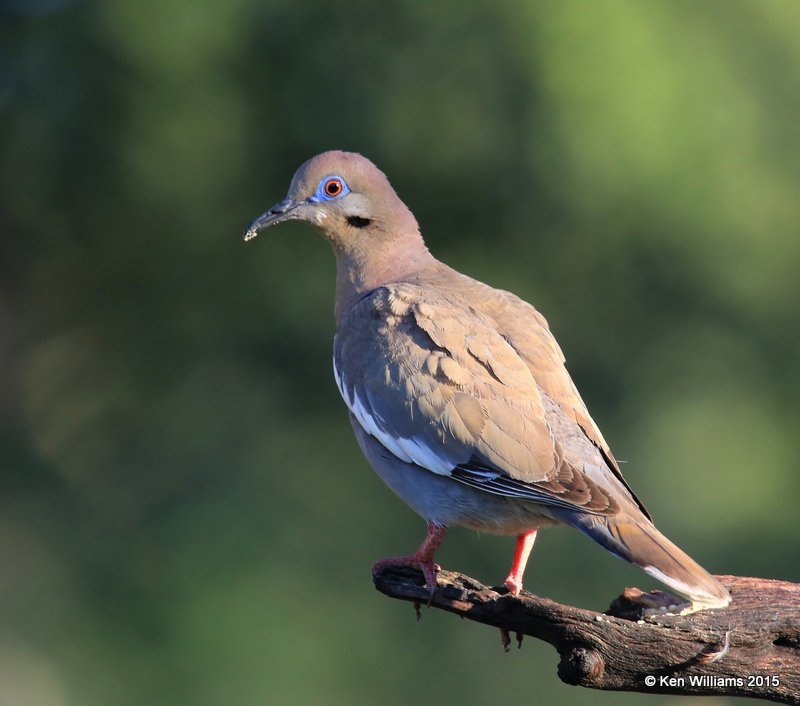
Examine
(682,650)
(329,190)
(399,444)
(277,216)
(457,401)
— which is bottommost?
(682,650)

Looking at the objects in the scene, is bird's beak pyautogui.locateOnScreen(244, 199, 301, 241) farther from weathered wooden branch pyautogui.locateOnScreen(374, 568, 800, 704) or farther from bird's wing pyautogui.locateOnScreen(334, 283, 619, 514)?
weathered wooden branch pyautogui.locateOnScreen(374, 568, 800, 704)

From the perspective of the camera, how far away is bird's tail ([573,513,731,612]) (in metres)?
3.61

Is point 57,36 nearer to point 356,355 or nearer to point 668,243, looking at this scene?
point 668,243

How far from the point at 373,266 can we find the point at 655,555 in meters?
1.93

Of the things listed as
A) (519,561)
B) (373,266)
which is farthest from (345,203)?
(519,561)

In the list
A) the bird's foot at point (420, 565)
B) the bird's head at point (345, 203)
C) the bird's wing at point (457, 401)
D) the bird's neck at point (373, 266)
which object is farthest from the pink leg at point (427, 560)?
the bird's head at point (345, 203)

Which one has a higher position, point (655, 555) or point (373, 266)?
point (373, 266)

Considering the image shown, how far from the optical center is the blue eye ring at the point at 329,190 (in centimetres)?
519

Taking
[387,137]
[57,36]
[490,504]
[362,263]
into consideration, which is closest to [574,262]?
[387,137]

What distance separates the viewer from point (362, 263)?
16.9 ft

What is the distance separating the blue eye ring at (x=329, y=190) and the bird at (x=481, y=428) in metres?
0.47

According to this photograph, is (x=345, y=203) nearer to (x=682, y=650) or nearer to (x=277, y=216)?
(x=277, y=216)

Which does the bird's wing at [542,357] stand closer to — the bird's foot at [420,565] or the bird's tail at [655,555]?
the bird's tail at [655,555]

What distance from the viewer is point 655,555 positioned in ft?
12.1
